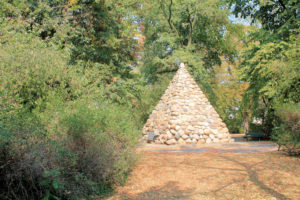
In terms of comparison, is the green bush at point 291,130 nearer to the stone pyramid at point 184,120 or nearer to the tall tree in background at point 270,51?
the tall tree in background at point 270,51

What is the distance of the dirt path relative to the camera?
12.7 feet

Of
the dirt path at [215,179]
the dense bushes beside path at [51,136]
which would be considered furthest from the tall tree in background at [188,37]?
the dense bushes beside path at [51,136]

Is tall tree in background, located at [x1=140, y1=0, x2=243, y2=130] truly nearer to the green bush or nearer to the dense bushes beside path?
the green bush

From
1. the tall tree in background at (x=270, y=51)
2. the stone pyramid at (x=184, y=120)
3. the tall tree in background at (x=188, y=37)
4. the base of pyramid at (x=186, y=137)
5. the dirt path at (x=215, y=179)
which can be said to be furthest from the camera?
the tall tree in background at (x=188, y=37)

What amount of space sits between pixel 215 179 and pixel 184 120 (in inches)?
255

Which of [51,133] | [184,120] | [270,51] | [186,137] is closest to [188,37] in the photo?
[270,51]

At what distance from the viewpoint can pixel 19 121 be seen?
3098mm

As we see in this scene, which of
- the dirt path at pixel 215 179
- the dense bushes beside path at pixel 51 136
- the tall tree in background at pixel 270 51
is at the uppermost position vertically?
the tall tree in background at pixel 270 51

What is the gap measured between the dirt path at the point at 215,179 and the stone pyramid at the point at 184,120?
14.5 ft

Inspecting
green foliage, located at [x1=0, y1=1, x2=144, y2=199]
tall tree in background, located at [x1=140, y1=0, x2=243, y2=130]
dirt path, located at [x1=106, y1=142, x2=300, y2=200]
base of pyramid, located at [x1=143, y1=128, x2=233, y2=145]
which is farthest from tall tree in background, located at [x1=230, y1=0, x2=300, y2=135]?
green foliage, located at [x1=0, y1=1, x2=144, y2=199]

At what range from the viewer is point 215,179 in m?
4.69

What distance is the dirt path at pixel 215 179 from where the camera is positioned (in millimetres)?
3879

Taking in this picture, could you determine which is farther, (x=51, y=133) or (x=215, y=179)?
(x=215, y=179)

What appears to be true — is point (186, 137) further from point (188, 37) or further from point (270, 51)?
point (188, 37)
